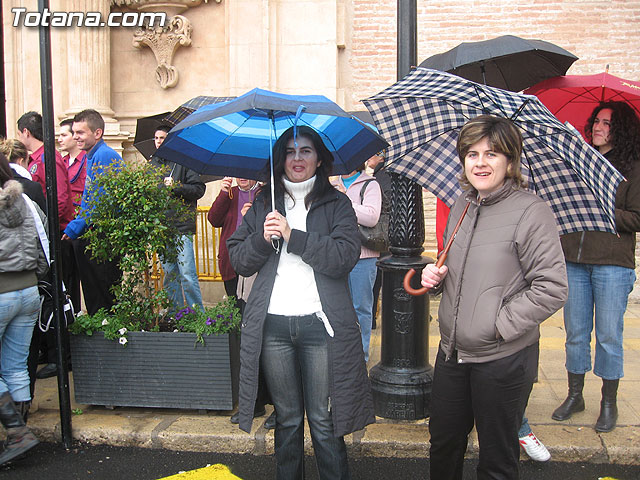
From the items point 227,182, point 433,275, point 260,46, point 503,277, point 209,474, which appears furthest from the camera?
point 260,46

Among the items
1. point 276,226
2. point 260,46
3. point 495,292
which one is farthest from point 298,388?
point 260,46

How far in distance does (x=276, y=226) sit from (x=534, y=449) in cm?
226

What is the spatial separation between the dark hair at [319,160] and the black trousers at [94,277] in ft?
10.2

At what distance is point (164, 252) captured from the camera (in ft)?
15.9

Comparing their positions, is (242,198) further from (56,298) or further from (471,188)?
(471,188)

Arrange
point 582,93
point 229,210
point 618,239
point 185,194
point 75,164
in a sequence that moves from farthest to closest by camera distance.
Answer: point 75,164
point 185,194
point 229,210
point 582,93
point 618,239

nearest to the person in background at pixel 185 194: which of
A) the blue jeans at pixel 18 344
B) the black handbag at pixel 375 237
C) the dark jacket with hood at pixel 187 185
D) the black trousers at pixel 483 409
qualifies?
the dark jacket with hood at pixel 187 185

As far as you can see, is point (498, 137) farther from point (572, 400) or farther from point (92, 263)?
point (92, 263)

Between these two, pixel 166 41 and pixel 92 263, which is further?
pixel 166 41

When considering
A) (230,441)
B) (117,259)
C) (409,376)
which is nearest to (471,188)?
(409,376)

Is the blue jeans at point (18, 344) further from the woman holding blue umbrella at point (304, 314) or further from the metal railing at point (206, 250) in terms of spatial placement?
the metal railing at point (206, 250)

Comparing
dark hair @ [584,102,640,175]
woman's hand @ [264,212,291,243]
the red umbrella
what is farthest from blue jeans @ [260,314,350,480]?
the red umbrella

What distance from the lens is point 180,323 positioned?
15.6 feet

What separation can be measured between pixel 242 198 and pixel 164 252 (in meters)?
1.03
